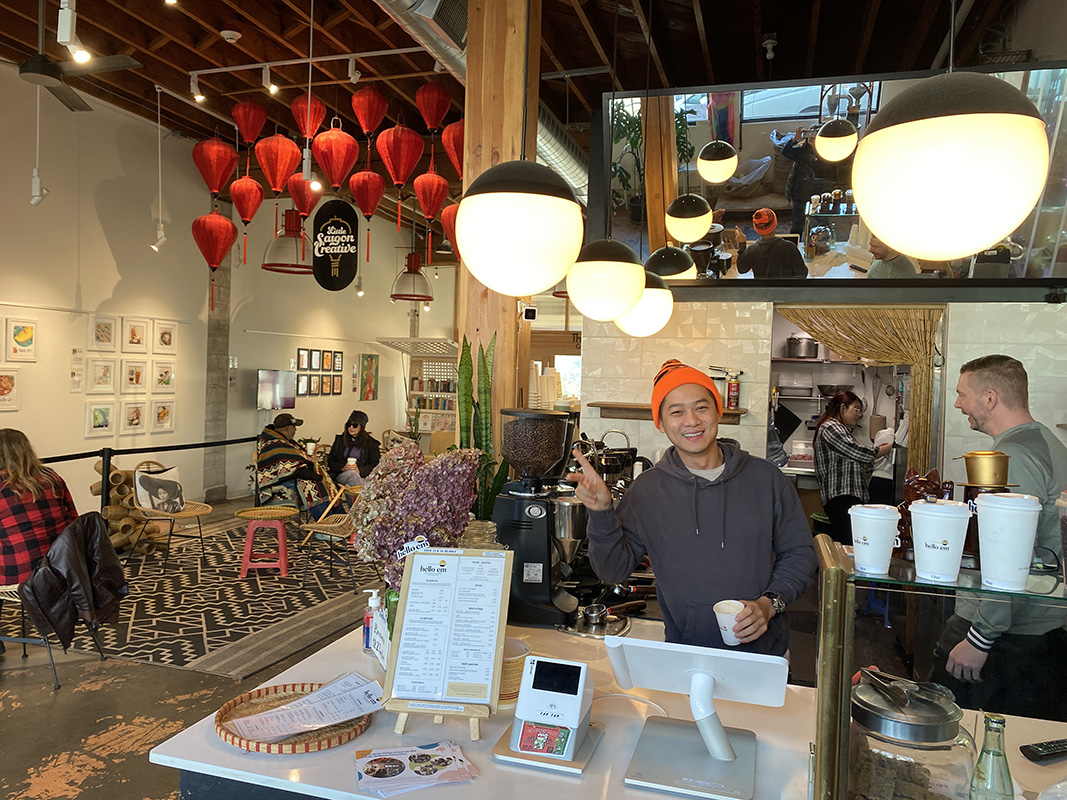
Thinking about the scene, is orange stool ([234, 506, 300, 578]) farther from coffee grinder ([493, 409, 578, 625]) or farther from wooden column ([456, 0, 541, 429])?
coffee grinder ([493, 409, 578, 625])

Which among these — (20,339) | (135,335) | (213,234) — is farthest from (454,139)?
(135,335)

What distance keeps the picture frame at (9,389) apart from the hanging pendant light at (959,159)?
7882 millimetres

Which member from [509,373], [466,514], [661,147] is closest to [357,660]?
[466,514]

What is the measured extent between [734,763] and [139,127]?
944cm

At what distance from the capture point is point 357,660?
215 cm

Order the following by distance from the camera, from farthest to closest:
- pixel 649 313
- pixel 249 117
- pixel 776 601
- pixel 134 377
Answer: pixel 134 377, pixel 249 117, pixel 649 313, pixel 776 601

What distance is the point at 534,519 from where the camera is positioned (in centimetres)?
244

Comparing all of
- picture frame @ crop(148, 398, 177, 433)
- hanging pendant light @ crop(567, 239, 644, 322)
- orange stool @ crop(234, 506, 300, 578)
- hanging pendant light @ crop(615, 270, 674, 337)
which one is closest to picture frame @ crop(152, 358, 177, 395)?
picture frame @ crop(148, 398, 177, 433)

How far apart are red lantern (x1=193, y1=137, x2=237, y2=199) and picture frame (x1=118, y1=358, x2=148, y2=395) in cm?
286

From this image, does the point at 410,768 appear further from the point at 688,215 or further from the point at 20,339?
the point at 20,339

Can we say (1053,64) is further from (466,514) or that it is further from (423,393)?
(423,393)

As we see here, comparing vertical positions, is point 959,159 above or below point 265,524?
above

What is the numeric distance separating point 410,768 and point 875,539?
102cm

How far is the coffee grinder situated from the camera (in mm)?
2447
